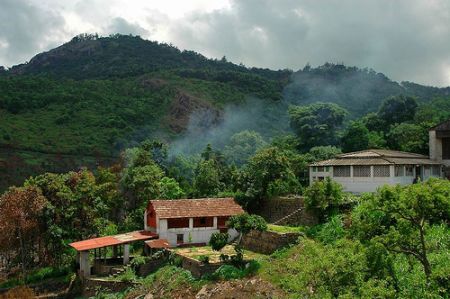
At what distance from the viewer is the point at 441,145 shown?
39.7 metres

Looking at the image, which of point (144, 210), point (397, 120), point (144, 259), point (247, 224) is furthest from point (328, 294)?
point (397, 120)

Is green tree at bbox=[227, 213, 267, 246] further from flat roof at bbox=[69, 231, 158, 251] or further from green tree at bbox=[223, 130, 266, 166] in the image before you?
green tree at bbox=[223, 130, 266, 166]

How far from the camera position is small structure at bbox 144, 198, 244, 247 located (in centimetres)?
3372

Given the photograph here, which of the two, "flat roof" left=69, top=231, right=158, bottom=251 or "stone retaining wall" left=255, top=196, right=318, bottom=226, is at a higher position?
"stone retaining wall" left=255, top=196, right=318, bottom=226

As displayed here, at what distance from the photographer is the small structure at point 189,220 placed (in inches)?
1328

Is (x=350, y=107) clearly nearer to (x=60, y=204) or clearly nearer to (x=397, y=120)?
(x=397, y=120)

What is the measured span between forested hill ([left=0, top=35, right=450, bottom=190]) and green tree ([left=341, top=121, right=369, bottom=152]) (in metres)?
29.7

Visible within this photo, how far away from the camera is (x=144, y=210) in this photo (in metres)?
39.2

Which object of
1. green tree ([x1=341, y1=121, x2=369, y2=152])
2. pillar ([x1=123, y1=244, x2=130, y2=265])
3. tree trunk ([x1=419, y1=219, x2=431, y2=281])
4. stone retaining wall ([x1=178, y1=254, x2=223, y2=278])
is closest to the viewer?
tree trunk ([x1=419, y1=219, x2=431, y2=281])

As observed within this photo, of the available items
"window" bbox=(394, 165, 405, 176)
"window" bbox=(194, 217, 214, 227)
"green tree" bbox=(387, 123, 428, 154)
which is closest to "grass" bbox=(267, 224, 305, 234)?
"window" bbox=(194, 217, 214, 227)

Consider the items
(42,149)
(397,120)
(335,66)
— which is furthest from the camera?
(335,66)

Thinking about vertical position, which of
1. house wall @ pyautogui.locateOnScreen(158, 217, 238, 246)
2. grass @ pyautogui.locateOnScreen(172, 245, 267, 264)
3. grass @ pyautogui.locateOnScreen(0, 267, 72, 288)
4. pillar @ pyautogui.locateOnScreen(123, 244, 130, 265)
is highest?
house wall @ pyautogui.locateOnScreen(158, 217, 238, 246)

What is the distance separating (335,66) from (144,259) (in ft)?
315

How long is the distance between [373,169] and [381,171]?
1.80 ft
